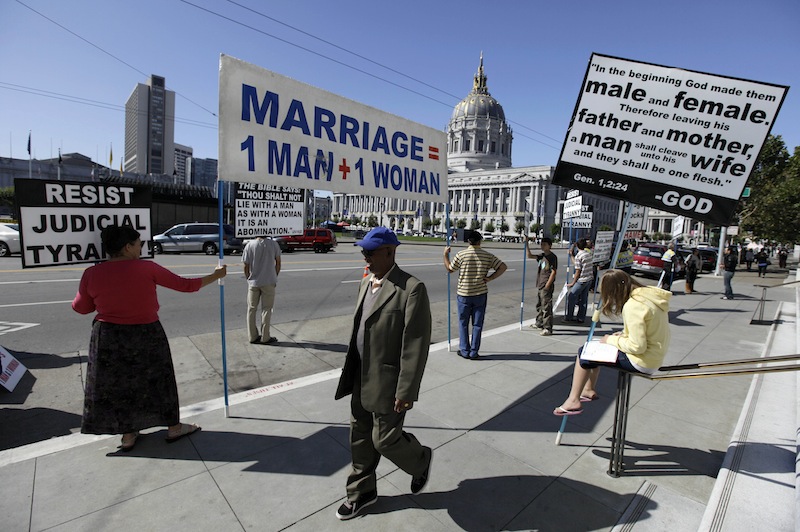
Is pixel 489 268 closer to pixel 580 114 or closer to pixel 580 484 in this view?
pixel 580 114

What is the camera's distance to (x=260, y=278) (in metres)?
6.45

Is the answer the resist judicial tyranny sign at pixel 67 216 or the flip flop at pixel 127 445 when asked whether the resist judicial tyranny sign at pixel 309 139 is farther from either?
the flip flop at pixel 127 445

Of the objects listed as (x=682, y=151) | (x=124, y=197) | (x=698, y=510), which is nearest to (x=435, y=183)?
(x=682, y=151)

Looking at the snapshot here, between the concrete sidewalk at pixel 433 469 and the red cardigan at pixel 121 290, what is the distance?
116 centimetres

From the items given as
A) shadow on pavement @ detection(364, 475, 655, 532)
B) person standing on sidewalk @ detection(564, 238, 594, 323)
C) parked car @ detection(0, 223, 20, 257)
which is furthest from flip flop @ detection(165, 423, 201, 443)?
parked car @ detection(0, 223, 20, 257)

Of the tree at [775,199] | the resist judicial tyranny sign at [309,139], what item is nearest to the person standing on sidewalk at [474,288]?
the resist judicial tyranny sign at [309,139]

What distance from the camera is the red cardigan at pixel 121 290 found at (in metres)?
3.13

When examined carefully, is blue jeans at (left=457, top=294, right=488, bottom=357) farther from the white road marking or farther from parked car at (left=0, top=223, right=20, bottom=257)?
parked car at (left=0, top=223, right=20, bottom=257)

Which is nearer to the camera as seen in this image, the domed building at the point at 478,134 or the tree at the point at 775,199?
the tree at the point at 775,199

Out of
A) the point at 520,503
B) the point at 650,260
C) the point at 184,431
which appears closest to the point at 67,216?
the point at 184,431

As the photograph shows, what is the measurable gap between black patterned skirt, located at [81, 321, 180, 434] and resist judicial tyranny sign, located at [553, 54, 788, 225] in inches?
153

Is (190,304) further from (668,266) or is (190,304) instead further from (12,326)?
(668,266)

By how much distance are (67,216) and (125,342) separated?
1.44 metres

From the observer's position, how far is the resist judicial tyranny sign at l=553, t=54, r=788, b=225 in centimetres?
334
